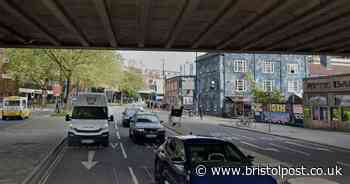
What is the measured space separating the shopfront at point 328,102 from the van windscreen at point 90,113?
75.5 ft

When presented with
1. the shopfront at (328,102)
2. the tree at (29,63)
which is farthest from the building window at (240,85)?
the tree at (29,63)

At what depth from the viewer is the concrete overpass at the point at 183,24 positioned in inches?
553

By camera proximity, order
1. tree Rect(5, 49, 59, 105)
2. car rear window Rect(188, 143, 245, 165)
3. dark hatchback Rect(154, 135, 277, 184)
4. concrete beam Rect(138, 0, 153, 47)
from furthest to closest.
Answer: tree Rect(5, 49, 59, 105), concrete beam Rect(138, 0, 153, 47), car rear window Rect(188, 143, 245, 165), dark hatchback Rect(154, 135, 277, 184)

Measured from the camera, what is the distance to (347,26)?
17453 millimetres

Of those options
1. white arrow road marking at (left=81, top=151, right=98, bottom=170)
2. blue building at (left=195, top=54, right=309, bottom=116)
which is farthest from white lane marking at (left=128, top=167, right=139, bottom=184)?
blue building at (left=195, top=54, right=309, bottom=116)

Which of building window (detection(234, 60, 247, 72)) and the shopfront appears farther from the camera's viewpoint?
building window (detection(234, 60, 247, 72))

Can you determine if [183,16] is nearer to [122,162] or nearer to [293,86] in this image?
[122,162]

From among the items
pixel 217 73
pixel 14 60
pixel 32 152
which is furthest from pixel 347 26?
pixel 217 73

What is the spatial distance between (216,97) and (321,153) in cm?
4602

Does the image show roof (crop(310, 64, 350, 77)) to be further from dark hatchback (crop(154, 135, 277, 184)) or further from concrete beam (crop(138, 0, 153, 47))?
dark hatchback (crop(154, 135, 277, 184))

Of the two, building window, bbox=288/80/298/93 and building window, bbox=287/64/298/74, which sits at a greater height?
building window, bbox=287/64/298/74

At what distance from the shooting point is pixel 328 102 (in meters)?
34.9

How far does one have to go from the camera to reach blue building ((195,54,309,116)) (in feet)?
206

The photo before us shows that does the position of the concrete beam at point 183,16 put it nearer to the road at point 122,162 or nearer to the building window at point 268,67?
the road at point 122,162
